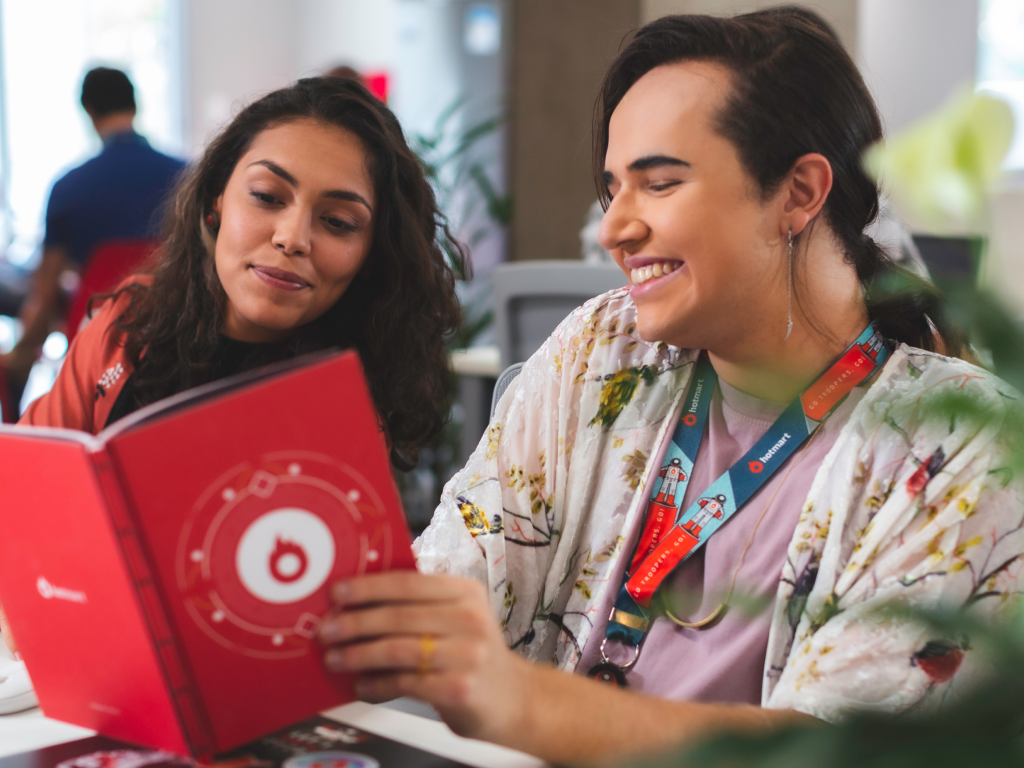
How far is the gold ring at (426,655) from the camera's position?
0.66m

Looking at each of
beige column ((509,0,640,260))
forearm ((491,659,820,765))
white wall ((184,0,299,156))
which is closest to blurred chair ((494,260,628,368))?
forearm ((491,659,820,765))

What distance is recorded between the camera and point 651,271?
44.0 inches

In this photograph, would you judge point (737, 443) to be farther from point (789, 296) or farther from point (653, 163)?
point (653, 163)

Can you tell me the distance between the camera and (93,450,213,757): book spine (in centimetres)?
61

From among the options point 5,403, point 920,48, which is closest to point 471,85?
point 920,48

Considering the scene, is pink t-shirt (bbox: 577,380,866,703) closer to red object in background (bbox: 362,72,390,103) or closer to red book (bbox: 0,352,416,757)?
red book (bbox: 0,352,416,757)

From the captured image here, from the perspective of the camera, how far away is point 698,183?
1065 millimetres

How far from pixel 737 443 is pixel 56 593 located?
742 millimetres

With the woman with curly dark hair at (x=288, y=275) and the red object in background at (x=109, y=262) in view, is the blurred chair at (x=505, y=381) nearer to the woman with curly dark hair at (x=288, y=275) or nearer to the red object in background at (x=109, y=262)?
the woman with curly dark hair at (x=288, y=275)

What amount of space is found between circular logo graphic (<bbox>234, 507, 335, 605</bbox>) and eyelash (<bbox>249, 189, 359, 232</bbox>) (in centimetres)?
89

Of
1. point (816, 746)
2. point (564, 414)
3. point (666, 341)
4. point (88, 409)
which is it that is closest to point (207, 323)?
point (88, 409)

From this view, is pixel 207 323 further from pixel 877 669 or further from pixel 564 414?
pixel 877 669

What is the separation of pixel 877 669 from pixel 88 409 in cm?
122

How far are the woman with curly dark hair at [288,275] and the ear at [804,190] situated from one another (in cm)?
65
